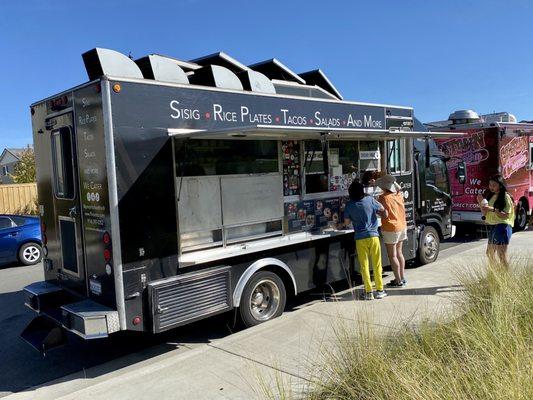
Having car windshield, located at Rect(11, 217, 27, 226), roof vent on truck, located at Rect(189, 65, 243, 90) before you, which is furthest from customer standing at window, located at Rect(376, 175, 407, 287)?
car windshield, located at Rect(11, 217, 27, 226)

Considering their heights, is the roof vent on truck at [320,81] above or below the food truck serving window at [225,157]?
above

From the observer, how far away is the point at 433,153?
9211 mm

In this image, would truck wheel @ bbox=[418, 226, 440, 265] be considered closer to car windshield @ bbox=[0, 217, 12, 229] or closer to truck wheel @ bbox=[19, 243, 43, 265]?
truck wheel @ bbox=[19, 243, 43, 265]

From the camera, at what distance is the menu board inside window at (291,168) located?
20.3 feet

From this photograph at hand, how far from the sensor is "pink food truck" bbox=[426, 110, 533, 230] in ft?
39.3

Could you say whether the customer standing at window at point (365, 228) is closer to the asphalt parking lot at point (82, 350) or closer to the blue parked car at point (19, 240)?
the asphalt parking lot at point (82, 350)

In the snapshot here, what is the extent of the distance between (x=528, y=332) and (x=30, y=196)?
20.2 metres

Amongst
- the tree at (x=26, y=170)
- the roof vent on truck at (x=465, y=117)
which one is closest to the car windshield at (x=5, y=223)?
the roof vent on truck at (x=465, y=117)

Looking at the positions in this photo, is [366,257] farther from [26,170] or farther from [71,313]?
[26,170]

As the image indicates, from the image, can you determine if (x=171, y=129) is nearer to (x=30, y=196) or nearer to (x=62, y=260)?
(x=62, y=260)

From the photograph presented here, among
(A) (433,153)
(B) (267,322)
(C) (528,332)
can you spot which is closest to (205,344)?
(B) (267,322)

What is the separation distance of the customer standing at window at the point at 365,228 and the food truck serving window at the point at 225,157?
1.17m

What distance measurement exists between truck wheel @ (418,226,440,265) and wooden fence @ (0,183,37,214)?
16798 mm

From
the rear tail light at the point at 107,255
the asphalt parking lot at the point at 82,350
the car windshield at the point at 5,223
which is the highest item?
the rear tail light at the point at 107,255
